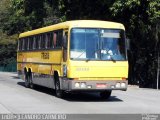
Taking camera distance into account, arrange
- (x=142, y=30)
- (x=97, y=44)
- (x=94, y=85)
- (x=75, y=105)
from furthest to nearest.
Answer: (x=142, y=30) → (x=97, y=44) → (x=94, y=85) → (x=75, y=105)

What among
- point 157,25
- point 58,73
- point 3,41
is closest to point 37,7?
point 157,25

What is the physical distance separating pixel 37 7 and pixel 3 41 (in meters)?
36.5

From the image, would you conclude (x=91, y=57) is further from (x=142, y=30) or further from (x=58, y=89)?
(x=142, y=30)

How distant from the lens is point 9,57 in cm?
8106

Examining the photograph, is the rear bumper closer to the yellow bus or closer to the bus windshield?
the yellow bus

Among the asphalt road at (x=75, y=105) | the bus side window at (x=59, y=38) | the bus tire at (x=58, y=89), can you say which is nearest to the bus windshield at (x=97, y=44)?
the bus side window at (x=59, y=38)

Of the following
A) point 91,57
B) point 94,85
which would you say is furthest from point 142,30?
point 94,85

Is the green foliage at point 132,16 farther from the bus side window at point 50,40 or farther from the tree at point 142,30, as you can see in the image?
the bus side window at point 50,40

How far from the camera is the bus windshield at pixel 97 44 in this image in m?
19.9

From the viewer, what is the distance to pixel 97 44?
2011 centimetres

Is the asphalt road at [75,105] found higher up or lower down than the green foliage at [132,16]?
lower down

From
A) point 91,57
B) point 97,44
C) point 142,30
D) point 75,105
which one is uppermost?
point 142,30

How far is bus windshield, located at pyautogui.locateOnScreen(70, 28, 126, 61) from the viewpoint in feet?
65.3

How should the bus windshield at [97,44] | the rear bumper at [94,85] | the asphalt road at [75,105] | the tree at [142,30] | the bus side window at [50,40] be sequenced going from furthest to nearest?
the tree at [142,30] → the bus side window at [50,40] → the bus windshield at [97,44] → the rear bumper at [94,85] → the asphalt road at [75,105]
